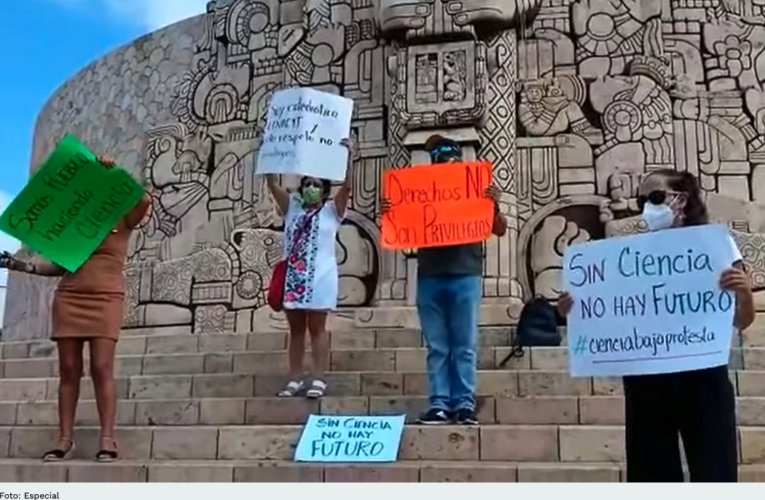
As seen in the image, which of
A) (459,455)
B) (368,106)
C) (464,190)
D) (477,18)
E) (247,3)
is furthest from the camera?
(247,3)

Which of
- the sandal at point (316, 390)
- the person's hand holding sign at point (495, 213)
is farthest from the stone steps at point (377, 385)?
the person's hand holding sign at point (495, 213)

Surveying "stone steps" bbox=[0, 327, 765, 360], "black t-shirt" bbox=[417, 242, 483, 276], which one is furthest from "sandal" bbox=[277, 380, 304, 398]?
"stone steps" bbox=[0, 327, 765, 360]

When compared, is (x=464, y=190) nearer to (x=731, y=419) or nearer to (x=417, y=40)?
(x=731, y=419)

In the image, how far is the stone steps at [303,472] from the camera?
4.84 meters

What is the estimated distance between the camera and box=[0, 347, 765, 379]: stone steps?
7168 millimetres

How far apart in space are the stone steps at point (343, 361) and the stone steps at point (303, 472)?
190 cm

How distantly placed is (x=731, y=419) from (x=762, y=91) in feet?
25.9

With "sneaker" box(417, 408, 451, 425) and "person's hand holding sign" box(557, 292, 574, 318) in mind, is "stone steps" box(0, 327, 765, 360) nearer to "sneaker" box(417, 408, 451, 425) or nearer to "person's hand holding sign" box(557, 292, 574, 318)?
"sneaker" box(417, 408, 451, 425)

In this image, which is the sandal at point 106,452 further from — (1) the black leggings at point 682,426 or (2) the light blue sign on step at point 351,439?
(1) the black leggings at point 682,426

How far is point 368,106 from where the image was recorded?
1073cm

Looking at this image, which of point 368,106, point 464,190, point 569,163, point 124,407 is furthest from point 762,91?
point 124,407

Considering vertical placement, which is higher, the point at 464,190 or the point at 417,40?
the point at 417,40

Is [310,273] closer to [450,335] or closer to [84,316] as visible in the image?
[450,335]

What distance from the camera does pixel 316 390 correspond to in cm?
604
